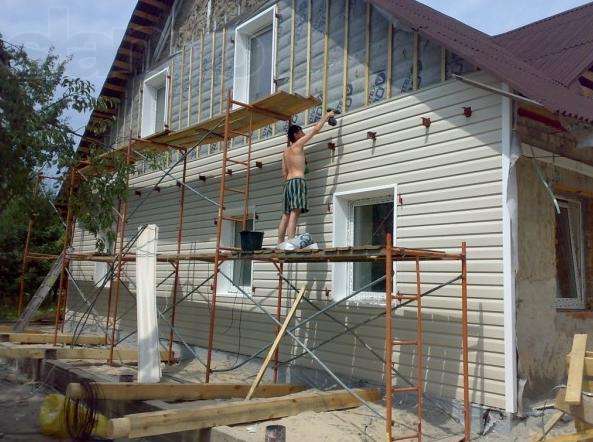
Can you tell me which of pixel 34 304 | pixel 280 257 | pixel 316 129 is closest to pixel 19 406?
pixel 280 257

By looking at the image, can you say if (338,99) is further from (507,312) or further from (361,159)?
(507,312)

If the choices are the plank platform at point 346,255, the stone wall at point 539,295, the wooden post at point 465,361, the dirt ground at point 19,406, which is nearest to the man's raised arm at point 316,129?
the plank platform at point 346,255

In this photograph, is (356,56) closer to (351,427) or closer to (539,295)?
(539,295)

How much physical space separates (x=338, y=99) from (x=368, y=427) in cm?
461

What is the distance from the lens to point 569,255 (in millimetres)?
7727

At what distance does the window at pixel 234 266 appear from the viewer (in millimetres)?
10383

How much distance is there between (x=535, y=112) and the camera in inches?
269

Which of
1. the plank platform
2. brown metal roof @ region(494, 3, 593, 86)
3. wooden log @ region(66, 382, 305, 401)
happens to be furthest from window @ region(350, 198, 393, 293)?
brown metal roof @ region(494, 3, 593, 86)

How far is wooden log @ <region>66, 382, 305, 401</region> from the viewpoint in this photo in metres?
6.51

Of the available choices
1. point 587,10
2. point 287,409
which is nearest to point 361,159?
point 287,409

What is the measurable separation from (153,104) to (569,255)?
9.78m

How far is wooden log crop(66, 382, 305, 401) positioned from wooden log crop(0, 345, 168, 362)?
10.7 feet

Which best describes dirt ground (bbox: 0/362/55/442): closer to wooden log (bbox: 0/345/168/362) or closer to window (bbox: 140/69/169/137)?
wooden log (bbox: 0/345/168/362)

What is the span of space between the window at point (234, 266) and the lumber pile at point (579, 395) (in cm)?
613
